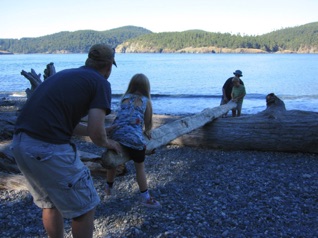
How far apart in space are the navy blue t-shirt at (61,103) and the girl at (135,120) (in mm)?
1563

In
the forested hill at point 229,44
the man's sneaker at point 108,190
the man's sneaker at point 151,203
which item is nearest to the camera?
the man's sneaker at point 151,203

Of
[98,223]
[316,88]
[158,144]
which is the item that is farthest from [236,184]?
[316,88]

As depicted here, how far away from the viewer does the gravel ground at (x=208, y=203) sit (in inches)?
157

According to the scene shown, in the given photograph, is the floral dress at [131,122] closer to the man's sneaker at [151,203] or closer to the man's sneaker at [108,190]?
the man's sneaker at [151,203]

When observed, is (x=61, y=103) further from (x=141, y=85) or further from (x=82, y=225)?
(x=141, y=85)

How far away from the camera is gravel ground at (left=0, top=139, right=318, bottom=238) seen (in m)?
3.98

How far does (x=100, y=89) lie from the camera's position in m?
2.60

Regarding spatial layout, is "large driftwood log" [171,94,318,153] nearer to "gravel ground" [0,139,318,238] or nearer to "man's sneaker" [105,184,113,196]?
"gravel ground" [0,139,318,238]

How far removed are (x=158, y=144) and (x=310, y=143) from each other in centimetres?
331

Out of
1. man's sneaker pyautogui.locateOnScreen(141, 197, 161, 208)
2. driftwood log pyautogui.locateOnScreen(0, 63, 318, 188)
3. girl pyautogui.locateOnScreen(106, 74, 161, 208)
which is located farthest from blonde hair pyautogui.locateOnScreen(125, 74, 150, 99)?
driftwood log pyautogui.locateOnScreen(0, 63, 318, 188)

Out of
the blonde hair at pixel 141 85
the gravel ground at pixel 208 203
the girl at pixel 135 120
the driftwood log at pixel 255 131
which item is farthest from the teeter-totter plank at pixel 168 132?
the blonde hair at pixel 141 85

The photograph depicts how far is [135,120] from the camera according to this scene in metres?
4.23

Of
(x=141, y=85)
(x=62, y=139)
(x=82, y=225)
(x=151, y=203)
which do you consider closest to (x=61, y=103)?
(x=62, y=139)

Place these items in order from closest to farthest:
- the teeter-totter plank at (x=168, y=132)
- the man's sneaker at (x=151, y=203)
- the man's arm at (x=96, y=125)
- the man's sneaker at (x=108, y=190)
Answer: the man's arm at (x=96, y=125) < the teeter-totter plank at (x=168, y=132) < the man's sneaker at (x=151, y=203) < the man's sneaker at (x=108, y=190)
